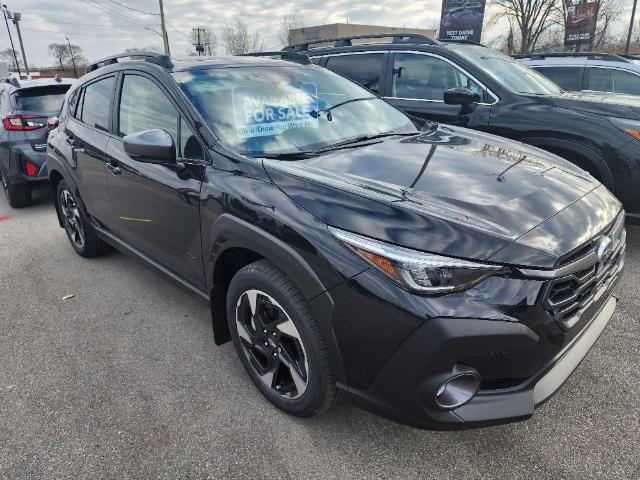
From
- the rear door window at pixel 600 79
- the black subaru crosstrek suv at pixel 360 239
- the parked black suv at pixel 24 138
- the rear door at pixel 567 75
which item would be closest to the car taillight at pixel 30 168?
the parked black suv at pixel 24 138

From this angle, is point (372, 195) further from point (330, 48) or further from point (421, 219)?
point (330, 48)

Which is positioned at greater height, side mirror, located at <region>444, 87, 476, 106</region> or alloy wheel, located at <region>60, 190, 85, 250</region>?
side mirror, located at <region>444, 87, 476, 106</region>

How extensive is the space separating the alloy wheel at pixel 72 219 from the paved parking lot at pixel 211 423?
1265 mm

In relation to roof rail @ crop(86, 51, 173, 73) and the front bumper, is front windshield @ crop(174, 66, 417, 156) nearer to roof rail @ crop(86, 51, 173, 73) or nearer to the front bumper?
roof rail @ crop(86, 51, 173, 73)

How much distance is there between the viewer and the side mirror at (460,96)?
447 centimetres

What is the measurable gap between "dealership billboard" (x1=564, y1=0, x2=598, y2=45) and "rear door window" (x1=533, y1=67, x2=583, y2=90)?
2032 cm

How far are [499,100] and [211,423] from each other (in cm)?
404

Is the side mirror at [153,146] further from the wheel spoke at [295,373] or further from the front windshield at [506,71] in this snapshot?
the front windshield at [506,71]

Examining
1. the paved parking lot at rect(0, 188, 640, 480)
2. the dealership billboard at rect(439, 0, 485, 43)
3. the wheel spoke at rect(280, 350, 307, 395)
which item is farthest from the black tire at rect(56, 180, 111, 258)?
the dealership billboard at rect(439, 0, 485, 43)

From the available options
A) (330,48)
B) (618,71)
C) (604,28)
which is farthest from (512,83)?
(604,28)

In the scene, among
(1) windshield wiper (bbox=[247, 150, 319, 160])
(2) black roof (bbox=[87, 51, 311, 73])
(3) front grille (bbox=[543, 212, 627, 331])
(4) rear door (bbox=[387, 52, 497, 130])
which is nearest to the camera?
(3) front grille (bbox=[543, 212, 627, 331])

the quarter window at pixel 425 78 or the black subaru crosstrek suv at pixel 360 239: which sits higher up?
the quarter window at pixel 425 78

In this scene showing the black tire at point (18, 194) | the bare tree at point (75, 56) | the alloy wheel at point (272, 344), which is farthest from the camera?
the bare tree at point (75, 56)

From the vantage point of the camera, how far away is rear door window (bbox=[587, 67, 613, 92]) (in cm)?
711
